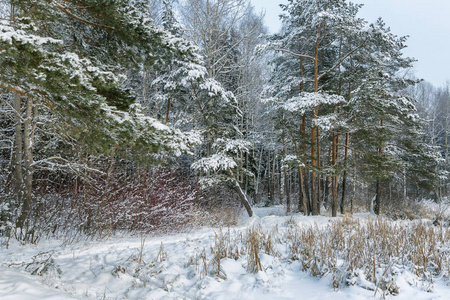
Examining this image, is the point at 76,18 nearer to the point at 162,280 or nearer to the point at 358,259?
the point at 162,280

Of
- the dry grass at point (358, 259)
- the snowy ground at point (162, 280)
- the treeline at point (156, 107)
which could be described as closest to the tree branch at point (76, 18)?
the treeline at point (156, 107)

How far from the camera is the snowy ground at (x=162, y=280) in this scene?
3.24 metres

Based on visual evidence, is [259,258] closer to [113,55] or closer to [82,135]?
[82,135]

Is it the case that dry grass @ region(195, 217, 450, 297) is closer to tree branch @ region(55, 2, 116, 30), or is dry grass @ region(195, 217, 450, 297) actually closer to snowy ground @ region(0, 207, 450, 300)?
snowy ground @ region(0, 207, 450, 300)

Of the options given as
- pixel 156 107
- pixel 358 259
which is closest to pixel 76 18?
pixel 358 259

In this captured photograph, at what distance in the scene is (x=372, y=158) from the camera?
11.6 meters

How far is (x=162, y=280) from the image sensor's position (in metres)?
3.83

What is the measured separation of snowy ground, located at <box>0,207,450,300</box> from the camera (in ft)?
10.6

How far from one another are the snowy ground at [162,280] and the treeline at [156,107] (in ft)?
5.65

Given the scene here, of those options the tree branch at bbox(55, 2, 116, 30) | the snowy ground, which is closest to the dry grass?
the snowy ground

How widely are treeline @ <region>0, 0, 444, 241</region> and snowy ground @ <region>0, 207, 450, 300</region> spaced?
172 centimetres

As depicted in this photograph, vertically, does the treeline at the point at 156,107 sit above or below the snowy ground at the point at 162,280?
above

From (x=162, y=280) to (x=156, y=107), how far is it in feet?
30.9

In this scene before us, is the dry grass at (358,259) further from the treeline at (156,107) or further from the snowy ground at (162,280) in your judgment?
the treeline at (156,107)
